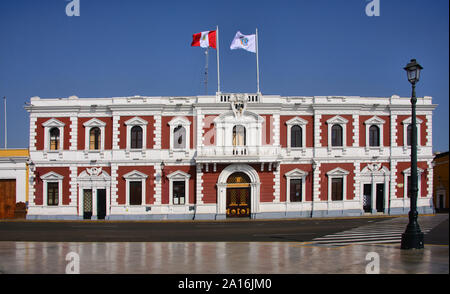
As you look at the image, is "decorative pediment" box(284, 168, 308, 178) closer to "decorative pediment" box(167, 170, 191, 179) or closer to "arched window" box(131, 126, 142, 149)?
"decorative pediment" box(167, 170, 191, 179)

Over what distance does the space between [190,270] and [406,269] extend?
6.45m

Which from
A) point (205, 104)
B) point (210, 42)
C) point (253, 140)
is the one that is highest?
point (210, 42)

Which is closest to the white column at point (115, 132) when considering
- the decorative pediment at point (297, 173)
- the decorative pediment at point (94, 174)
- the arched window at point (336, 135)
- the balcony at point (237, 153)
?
the decorative pediment at point (94, 174)

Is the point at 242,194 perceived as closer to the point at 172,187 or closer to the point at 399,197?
the point at 172,187

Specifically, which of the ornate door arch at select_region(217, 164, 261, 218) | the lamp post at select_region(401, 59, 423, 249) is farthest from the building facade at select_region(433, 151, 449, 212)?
the lamp post at select_region(401, 59, 423, 249)

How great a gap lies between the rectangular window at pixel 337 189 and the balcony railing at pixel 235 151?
5765 mm

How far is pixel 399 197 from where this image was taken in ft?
116

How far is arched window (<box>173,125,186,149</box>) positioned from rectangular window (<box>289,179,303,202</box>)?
9521mm

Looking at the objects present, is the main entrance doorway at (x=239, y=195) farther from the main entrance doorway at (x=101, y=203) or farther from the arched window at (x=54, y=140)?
the arched window at (x=54, y=140)

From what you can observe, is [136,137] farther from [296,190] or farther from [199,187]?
[296,190]

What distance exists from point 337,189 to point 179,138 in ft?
45.5

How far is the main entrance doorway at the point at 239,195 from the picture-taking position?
111ft
